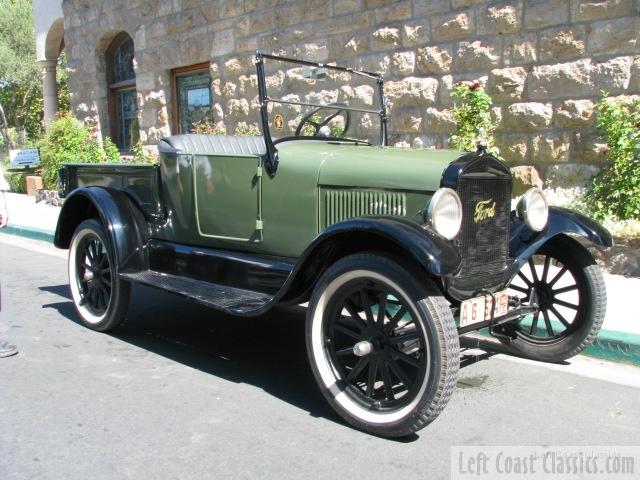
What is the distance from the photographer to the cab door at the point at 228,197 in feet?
13.6

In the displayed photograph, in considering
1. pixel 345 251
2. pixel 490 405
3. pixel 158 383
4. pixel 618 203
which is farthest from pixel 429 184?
pixel 618 203

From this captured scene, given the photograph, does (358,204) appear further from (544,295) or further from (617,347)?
(617,347)

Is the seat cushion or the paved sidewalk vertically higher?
the seat cushion

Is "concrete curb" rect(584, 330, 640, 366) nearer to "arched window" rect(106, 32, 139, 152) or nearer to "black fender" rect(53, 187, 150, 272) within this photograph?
"black fender" rect(53, 187, 150, 272)

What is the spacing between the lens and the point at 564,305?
4199 mm

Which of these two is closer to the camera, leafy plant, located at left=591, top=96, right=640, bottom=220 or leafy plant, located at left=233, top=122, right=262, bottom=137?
leafy plant, located at left=591, top=96, right=640, bottom=220

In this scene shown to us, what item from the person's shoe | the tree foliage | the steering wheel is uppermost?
the tree foliage

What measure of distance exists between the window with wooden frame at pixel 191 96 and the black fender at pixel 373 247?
316 inches

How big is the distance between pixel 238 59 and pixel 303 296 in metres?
7.43

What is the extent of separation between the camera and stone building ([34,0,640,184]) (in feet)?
21.7

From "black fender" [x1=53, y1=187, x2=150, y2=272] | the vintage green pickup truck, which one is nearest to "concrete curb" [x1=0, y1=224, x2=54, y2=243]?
the vintage green pickup truck

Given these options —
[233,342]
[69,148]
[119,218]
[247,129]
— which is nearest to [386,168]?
[233,342]

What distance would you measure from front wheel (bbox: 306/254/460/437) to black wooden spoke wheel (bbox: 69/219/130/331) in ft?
6.22

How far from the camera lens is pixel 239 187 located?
4215 millimetres
